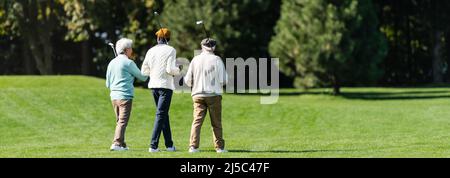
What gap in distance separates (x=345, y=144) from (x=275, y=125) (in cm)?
849

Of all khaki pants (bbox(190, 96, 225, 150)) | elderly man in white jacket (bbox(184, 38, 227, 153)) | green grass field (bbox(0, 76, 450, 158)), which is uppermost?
elderly man in white jacket (bbox(184, 38, 227, 153))

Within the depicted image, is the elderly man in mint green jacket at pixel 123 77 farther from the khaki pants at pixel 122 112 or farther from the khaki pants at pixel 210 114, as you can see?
the khaki pants at pixel 210 114

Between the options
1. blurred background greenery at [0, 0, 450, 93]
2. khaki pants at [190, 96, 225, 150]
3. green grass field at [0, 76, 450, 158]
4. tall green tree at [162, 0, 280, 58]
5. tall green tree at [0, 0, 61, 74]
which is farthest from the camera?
tall green tree at [0, 0, 61, 74]

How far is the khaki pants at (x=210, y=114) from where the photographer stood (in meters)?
15.0

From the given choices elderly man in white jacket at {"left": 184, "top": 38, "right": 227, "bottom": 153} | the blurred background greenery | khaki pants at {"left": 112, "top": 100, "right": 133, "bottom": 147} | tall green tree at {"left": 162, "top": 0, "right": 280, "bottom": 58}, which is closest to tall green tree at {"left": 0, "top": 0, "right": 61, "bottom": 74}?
the blurred background greenery

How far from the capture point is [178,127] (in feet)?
85.4

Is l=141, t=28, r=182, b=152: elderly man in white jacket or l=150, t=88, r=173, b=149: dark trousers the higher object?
l=141, t=28, r=182, b=152: elderly man in white jacket

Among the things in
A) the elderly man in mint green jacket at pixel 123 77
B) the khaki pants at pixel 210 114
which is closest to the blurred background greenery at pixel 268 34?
the khaki pants at pixel 210 114

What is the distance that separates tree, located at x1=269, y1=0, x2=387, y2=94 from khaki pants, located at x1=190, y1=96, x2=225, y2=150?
2601cm

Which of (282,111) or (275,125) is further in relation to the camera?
(282,111)

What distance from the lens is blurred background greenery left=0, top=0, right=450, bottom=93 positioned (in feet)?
136

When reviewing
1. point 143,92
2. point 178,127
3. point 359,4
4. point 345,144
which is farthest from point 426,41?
point 345,144

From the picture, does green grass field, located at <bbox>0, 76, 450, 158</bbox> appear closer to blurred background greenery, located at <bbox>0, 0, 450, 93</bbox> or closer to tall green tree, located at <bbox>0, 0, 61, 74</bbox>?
blurred background greenery, located at <bbox>0, 0, 450, 93</bbox>
